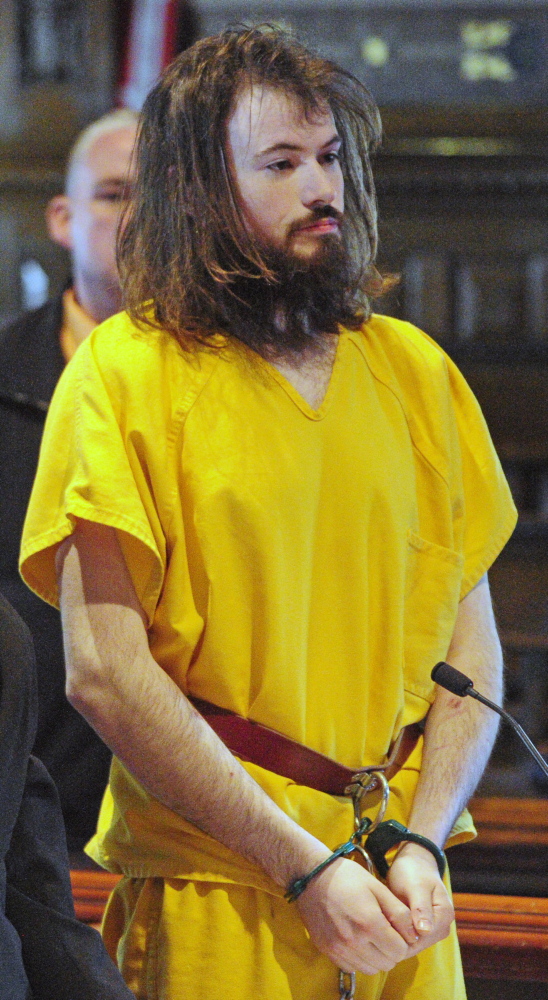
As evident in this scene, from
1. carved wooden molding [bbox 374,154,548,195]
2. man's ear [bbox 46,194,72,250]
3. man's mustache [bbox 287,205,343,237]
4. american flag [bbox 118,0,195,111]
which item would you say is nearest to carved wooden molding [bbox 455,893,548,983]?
man's mustache [bbox 287,205,343,237]

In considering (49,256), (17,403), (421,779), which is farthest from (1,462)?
(49,256)

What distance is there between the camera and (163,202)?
1192 mm

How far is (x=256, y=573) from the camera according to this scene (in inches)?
43.2

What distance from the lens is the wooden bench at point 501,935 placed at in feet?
4.33

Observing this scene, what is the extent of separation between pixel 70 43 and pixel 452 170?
1415 millimetres

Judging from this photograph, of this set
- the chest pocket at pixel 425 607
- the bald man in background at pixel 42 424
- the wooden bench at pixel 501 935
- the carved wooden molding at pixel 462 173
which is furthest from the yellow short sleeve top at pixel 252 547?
the carved wooden molding at pixel 462 173

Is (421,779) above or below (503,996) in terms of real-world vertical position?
above

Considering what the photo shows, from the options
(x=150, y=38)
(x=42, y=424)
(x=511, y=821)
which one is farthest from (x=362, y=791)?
(x=150, y=38)

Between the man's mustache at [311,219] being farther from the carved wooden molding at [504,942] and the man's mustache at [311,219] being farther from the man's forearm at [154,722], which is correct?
the carved wooden molding at [504,942]

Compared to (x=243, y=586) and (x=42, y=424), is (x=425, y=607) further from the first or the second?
(x=42, y=424)

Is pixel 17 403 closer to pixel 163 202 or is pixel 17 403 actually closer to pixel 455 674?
pixel 163 202

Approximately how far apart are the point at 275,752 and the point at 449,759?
18 cm

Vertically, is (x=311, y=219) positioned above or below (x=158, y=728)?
above

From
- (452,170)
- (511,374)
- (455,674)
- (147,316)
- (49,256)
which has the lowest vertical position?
(511,374)
